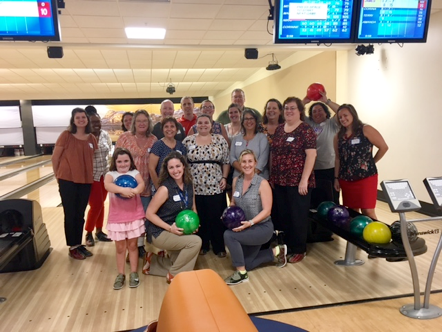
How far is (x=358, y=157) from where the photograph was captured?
2793 millimetres

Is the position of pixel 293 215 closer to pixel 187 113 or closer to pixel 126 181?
pixel 126 181

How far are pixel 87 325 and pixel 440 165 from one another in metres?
4.03

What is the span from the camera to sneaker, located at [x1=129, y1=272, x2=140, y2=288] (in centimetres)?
252

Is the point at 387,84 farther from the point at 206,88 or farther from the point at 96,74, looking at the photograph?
the point at 206,88

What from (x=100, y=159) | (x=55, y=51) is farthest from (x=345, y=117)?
(x=55, y=51)

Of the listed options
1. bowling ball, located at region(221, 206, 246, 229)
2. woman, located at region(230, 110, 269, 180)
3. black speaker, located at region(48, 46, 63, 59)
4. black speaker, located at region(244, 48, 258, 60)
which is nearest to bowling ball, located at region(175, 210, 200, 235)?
bowling ball, located at region(221, 206, 246, 229)

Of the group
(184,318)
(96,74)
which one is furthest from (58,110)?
(184,318)

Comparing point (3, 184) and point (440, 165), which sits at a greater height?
point (440, 165)

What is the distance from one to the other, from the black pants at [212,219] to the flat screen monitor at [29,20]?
1.71 m

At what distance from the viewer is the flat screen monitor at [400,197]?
75.3 inches

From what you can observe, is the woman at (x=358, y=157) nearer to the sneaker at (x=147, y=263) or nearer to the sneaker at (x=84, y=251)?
the sneaker at (x=147, y=263)

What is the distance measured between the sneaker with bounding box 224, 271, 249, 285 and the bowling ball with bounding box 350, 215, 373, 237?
85 cm

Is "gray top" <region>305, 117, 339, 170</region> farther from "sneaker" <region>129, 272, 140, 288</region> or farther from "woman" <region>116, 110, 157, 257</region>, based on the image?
"sneaker" <region>129, 272, 140, 288</region>

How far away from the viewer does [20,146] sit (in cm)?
1391
